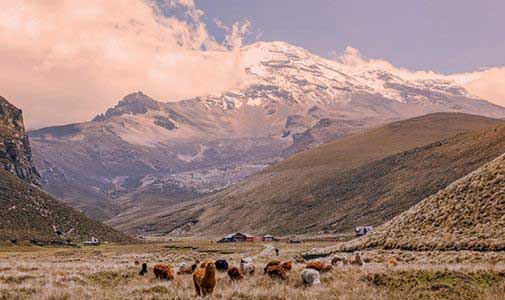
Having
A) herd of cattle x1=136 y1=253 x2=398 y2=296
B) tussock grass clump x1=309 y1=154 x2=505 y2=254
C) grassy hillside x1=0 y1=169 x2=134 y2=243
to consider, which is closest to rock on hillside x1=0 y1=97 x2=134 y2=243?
grassy hillside x1=0 y1=169 x2=134 y2=243

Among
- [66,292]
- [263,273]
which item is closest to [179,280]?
[263,273]

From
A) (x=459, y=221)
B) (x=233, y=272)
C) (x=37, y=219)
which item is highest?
(x=37, y=219)

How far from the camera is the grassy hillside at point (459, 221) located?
45.6 m

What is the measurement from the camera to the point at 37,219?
476ft

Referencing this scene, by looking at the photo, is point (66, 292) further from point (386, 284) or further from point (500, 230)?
point (500, 230)

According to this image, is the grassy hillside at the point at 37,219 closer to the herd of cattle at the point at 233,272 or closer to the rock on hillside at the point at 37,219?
the rock on hillside at the point at 37,219

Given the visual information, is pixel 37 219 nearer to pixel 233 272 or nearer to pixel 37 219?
pixel 37 219

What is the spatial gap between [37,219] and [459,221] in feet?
407

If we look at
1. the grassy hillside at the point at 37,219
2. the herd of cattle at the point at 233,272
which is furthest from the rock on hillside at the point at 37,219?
the herd of cattle at the point at 233,272

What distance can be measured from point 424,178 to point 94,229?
107390 millimetres

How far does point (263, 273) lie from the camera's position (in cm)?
3000

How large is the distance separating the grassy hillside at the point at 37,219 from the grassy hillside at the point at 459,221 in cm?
9874

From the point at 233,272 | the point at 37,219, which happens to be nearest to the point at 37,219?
the point at 37,219

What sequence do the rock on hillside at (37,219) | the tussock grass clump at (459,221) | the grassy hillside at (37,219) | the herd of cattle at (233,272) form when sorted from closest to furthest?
the herd of cattle at (233,272)
the tussock grass clump at (459,221)
the rock on hillside at (37,219)
the grassy hillside at (37,219)
